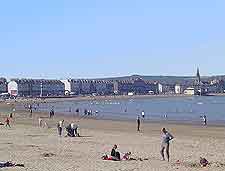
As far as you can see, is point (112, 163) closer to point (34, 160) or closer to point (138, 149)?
point (34, 160)

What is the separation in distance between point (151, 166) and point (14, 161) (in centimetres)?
465

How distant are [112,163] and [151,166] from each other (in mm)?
1460

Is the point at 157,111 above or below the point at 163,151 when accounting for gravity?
below

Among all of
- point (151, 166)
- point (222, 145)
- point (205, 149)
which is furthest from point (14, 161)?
point (222, 145)

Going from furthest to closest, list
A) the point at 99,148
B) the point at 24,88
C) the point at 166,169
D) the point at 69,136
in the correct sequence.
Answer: the point at 24,88
the point at 69,136
the point at 99,148
the point at 166,169

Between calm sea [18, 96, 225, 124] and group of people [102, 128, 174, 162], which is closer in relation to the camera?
group of people [102, 128, 174, 162]

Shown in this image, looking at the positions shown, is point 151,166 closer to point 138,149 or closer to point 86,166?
point 86,166

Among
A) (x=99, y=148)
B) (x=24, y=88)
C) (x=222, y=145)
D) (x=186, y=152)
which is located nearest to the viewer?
(x=186, y=152)

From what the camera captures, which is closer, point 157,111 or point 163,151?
point 163,151

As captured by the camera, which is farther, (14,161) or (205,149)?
(205,149)

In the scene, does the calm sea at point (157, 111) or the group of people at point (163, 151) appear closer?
the group of people at point (163, 151)

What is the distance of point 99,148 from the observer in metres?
23.4

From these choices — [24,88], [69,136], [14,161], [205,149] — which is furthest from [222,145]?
[24,88]

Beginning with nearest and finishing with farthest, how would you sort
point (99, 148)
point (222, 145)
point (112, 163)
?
1. point (112, 163)
2. point (99, 148)
3. point (222, 145)
